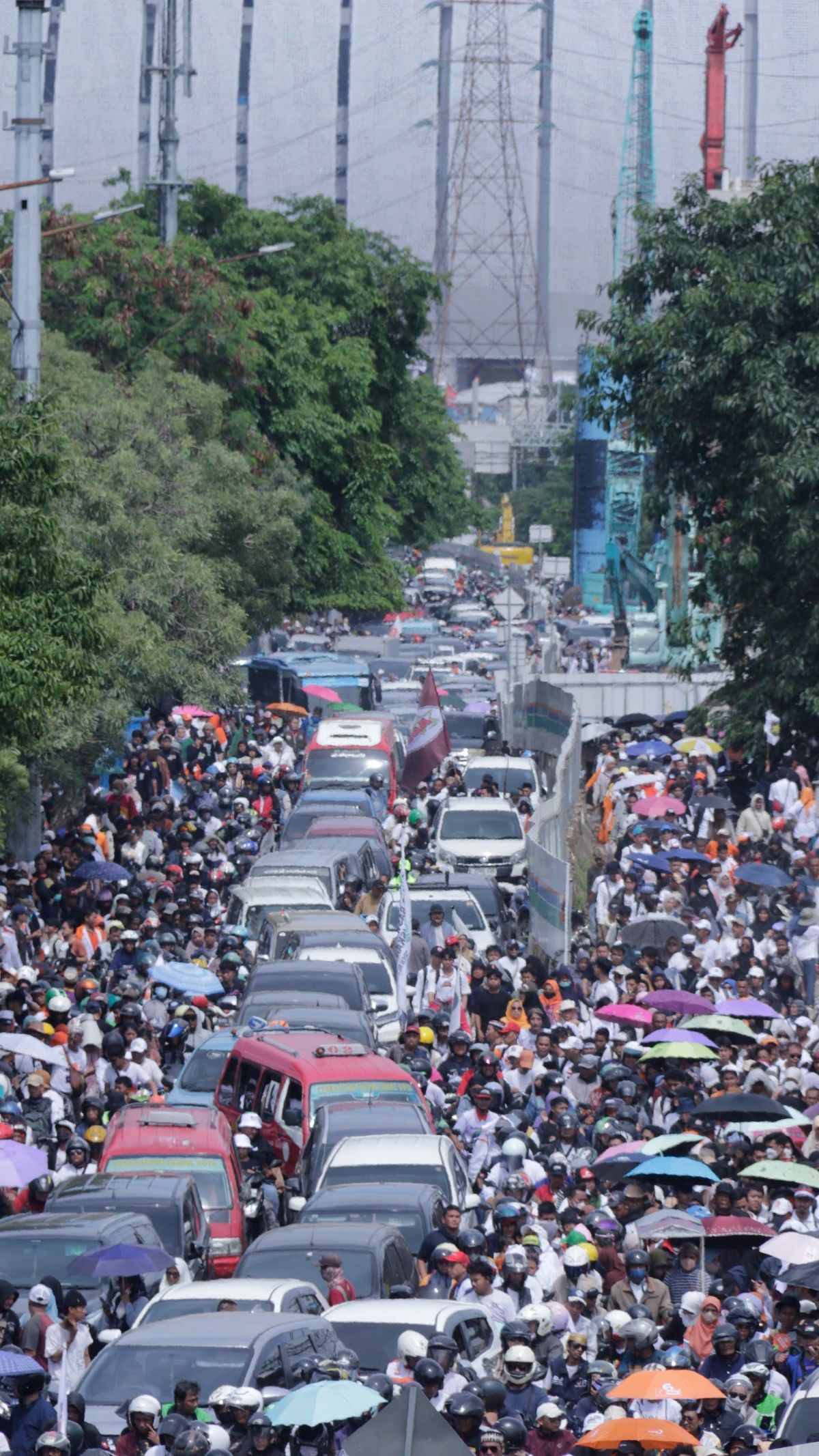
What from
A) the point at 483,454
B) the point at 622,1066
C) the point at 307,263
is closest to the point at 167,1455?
the point at 622,1066

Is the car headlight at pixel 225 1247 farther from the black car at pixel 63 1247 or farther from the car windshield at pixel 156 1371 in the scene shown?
the car windshield at pixel 156 1371

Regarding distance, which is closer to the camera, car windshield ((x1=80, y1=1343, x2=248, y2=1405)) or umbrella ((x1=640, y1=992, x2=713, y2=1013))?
car windshield ((x1=80, y1=1343, x2=248, y2=1405))

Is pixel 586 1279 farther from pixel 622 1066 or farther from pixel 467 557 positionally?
pixel 467 557

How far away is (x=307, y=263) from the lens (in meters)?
49.0

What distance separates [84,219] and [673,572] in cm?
2194

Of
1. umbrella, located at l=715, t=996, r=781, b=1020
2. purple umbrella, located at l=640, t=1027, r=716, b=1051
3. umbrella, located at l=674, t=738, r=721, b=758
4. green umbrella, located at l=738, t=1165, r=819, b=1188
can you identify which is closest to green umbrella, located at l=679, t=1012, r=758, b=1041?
purple umbrella, located at l=640, t=1027, r=716, b=1051

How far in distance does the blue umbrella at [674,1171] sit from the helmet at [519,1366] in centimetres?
313

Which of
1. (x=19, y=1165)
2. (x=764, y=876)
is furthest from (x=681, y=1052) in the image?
(x=764, y=876)

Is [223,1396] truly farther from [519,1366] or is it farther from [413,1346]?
[519,1366]

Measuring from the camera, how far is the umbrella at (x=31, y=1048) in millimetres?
16797

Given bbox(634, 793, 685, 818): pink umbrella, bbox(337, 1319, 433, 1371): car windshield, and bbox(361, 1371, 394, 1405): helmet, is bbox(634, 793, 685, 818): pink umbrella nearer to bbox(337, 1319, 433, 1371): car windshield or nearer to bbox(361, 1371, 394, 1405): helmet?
bbox(337, 1319, 433, 1371): car windshield

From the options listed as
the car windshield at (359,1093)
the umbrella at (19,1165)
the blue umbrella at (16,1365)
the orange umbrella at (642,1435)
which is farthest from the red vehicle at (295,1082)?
the orange umbrella at (642,1435)

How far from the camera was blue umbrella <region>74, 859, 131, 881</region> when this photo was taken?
77.9ft

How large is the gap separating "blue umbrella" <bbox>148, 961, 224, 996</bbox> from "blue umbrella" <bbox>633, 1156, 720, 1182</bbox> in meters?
6.35
